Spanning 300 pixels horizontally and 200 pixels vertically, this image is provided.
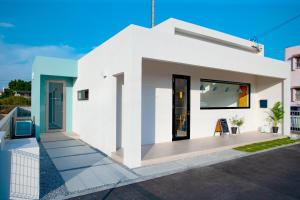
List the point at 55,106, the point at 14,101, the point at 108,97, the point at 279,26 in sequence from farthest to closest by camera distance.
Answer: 1. the point at 14,101
2. the point at 279,26
3. the point at 55,106
4. the point at 108,97

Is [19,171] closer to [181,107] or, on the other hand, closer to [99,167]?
[99,167]

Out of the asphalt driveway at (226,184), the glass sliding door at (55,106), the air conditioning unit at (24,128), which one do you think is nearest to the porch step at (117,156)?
the asphalt driveway at (226,184)

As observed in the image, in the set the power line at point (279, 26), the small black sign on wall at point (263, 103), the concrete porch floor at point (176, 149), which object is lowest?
the concrete porch floor at point (176, 149)

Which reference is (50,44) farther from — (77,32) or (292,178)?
(292,178)

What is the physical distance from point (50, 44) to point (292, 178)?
18.9m

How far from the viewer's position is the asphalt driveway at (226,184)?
3547 millimetres

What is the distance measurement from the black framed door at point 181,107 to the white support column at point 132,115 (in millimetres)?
2987

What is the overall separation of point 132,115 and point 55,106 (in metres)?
6.56

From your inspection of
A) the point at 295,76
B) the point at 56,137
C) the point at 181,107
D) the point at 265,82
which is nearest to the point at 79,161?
the point at 56,137

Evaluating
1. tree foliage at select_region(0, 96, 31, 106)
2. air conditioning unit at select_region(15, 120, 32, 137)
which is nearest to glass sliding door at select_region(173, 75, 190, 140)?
air conditioning unit at select_region(15, 120, 32, 137)

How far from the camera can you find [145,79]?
6902 millimetres

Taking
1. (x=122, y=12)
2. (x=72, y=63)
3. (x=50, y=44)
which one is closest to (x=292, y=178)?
(x=72, y=63)

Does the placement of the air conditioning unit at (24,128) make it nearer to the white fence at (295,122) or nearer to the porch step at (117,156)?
the porch step at (117,156)

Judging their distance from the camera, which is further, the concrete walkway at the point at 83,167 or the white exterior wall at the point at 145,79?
the white exterior wall at the point at 145,79
